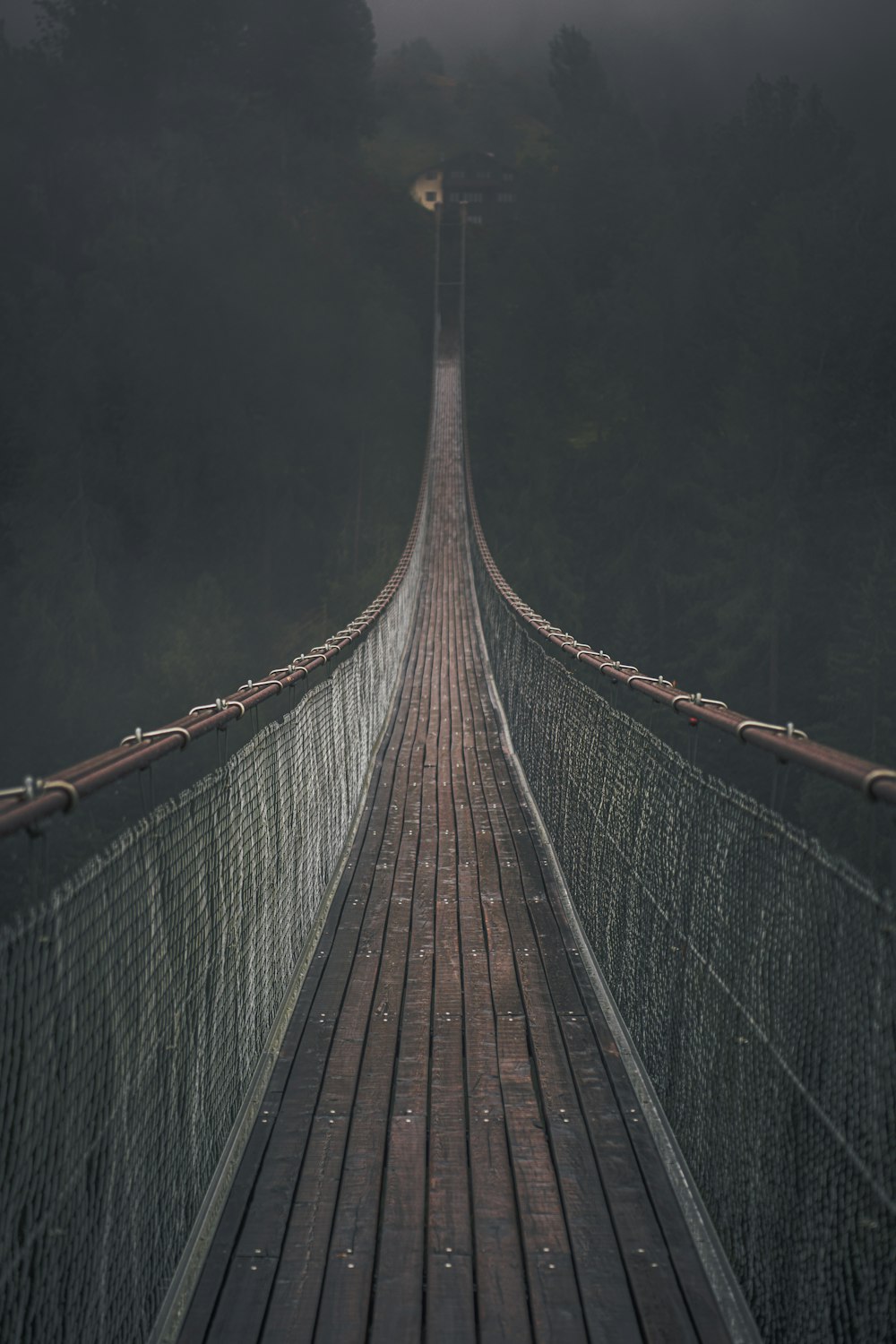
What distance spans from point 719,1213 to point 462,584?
16.6 metres

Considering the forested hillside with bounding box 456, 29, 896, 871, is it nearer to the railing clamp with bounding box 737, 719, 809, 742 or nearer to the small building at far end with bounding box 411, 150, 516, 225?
the small building at far end with bounding box 411, 150, 516, 225

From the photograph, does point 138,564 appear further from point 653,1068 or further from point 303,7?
point 653,1068

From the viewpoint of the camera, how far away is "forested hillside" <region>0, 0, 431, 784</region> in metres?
34.2

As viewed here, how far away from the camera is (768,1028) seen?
1968 mm

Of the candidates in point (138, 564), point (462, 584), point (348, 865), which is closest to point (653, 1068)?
point (348, 865)

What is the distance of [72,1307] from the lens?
1.66m

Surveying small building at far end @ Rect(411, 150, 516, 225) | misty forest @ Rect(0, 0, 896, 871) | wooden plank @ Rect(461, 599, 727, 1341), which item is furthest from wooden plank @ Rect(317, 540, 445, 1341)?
small building at far end @ Rect(411, 150, 516, 225)

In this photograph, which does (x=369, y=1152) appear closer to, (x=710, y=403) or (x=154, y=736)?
(x=154, y=736)

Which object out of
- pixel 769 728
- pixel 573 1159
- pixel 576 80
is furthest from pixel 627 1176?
pixel 576 80

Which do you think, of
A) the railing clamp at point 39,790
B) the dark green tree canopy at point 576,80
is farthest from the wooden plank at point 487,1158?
the dark green tree canopy at point 576,80

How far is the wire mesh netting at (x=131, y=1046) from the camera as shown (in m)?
1.50

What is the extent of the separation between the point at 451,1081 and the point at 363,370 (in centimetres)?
4318

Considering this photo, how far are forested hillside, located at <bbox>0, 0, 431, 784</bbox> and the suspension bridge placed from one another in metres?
29.7

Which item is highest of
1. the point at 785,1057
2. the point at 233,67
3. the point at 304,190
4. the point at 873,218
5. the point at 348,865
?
the point at 233,67
